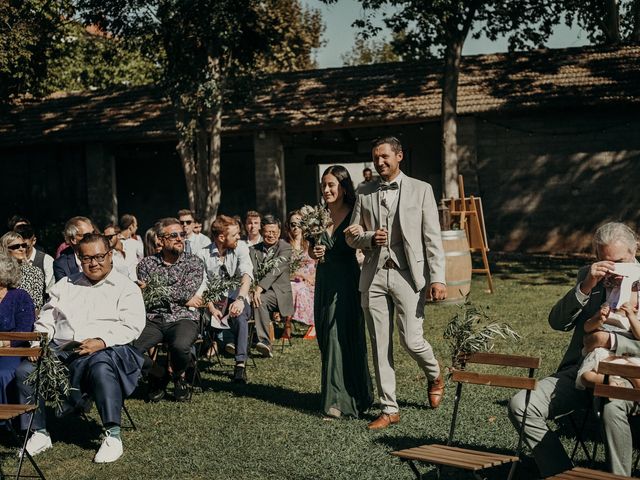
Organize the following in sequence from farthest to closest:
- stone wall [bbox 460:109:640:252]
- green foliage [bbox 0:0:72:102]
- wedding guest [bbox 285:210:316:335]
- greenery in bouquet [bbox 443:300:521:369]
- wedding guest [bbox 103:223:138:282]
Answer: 1. stone wall [bbox 460:109:640:252]
2. green foliage [bbox 0:0:72:102]
3. wedding guest [bbox 285:210:316:335]
4. wedding guest [bbox 103:223:138:282]
5. greenery in bouquet [bbox 443:300:521:369]

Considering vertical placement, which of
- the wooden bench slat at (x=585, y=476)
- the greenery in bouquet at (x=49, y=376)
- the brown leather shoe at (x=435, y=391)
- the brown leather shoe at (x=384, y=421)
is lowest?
the brown leather shoe at (x=384, y=421)

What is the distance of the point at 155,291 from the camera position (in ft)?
27.8

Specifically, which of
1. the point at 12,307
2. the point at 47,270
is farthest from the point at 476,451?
the point at 47,270

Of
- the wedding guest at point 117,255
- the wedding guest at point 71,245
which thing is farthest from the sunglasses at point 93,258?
the wedding guest at point 117,255

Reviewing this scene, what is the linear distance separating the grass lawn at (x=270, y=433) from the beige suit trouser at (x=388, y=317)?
0.34 m

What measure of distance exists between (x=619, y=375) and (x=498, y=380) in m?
0.73

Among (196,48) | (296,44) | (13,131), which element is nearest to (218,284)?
(196,48)

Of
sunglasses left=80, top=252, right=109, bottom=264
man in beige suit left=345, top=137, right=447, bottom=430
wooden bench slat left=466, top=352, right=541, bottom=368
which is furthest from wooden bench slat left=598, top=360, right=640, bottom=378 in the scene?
sunglasses left=80, top=252, right=109, bottom=264

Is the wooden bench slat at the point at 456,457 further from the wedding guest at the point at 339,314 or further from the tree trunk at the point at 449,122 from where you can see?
the tree trunk at the point at 449,122

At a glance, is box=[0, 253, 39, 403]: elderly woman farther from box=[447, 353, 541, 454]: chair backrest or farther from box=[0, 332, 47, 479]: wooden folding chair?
box=[447, 353, 541, 454]: chair backrest

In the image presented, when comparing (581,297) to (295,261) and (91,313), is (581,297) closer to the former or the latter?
(91,313)

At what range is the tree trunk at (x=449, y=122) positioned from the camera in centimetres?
2014

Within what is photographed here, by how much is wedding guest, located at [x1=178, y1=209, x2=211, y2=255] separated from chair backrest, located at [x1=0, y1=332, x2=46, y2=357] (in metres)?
5.61

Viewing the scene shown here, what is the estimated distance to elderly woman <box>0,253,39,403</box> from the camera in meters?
7.10
